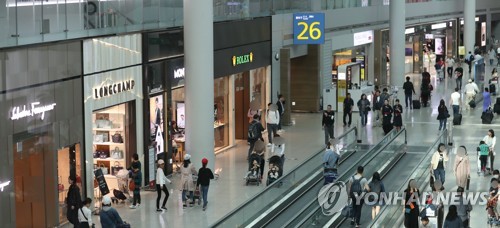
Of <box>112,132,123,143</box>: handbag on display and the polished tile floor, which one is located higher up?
<box>112,132,123,143</box>: handbag on display

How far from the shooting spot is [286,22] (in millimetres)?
35906

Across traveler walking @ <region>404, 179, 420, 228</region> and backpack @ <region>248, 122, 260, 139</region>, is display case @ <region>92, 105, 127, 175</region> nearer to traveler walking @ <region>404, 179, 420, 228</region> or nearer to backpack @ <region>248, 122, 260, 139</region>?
backpack @ <region>248, 122, 260, 139</region>

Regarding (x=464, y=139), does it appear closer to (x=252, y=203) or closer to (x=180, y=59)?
(x=180, y=59)

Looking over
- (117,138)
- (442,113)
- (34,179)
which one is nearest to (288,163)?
(117,138)

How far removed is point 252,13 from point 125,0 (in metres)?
9.59

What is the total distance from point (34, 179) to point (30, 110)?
138 centimetres

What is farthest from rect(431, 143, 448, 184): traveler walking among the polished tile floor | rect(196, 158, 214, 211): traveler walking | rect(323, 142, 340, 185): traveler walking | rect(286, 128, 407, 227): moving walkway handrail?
rect(196, 158, 214, 211): traveler walking

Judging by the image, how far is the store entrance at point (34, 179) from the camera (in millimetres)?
18328

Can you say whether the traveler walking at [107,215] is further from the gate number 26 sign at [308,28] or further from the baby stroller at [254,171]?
the gate number 26 sign at [308,28]

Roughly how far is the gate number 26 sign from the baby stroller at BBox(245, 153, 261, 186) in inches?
514

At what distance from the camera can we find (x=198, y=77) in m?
24.1

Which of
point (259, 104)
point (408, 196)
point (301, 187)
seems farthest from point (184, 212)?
point (259, 104)

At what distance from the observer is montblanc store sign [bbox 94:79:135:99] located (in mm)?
21484

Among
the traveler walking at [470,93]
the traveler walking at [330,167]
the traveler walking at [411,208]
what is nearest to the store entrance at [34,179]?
the traveler walking at [330,167]
